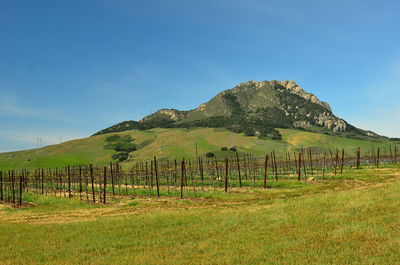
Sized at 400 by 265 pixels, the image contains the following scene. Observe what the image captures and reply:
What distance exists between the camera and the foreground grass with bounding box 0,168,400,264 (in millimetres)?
11922

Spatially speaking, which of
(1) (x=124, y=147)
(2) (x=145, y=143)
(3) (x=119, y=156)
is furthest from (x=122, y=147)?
(3) (x=119, y=156)

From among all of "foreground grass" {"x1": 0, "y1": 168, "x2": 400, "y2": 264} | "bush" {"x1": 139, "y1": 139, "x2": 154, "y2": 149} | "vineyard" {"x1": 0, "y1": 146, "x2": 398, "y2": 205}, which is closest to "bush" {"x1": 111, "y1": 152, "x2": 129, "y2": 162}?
"bush" {"x1": 139, "y1": 139, "x2": 154, "y2": 149}

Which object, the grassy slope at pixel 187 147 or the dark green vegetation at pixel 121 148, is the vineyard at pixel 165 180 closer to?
the grassy slope at pixel 187 147

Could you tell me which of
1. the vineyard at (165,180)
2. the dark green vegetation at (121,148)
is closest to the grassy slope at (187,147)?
the dark green vegetation at (121,148)

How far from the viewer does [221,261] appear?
38.7 feet

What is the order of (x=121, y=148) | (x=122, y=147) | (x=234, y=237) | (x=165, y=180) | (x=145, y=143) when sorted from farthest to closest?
(x=145, y=143) < (x=122, y=147) < (x=121, y=148) < (x=165, y=180) < (x=234, y=237)

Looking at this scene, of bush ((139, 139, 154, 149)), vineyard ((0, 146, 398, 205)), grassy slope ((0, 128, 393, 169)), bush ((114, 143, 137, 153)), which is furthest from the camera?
bush ((139, 139, 154, 149))

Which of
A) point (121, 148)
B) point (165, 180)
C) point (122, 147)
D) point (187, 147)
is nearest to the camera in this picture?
point (165, 180)

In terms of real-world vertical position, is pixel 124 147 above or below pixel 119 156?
above

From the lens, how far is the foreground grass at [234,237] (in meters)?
11.9

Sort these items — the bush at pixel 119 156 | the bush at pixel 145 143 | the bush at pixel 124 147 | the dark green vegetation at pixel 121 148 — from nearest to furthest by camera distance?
the bush at pixel 119 156 < the dark green vegetation at pixel 121 148 < the bush at pixel 124 147 < the bush at pixel 145 143

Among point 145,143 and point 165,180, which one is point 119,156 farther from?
point 165,180

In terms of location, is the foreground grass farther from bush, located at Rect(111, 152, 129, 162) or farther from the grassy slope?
bush, located at Rect(111, 152, 129, 162)

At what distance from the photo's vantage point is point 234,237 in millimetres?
15555
